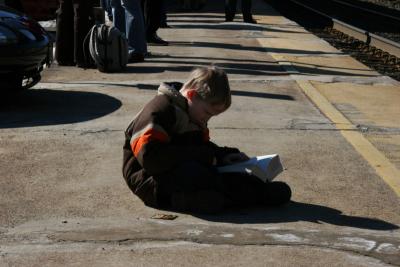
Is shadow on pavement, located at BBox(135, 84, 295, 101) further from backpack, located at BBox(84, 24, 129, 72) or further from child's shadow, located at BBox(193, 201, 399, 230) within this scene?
child's shadow, located at BBox(193, 201, 399, 230)

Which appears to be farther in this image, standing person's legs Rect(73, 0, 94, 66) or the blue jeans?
the blue jeans

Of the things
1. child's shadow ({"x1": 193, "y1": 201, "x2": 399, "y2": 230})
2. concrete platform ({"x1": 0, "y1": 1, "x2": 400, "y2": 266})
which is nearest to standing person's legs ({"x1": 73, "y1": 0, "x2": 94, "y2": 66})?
concrete platform ({"x1": 0, "y1": 1, "x2": 400, "y2": 266})

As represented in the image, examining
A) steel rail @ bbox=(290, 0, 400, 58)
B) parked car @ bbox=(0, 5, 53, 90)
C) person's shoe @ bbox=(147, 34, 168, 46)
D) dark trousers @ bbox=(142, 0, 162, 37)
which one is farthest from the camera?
steel rail @ bbox=(290, 0, 400, 58)

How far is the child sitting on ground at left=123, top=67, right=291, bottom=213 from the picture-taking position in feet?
14.9

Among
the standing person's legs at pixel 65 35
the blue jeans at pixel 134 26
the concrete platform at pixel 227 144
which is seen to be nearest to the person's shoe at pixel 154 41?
the blue jeans at pixel 134 26

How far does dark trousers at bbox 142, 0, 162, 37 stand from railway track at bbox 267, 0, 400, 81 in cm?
322

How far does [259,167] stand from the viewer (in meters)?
4.72

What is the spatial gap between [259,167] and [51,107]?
351 centimetres

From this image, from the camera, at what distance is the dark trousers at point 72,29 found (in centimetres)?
1054

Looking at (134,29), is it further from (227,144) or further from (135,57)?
(227,144)

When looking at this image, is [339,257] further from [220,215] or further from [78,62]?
[78,62]

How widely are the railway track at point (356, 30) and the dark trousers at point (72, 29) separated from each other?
13.5ft

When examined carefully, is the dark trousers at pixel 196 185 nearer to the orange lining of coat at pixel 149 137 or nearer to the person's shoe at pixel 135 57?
the orange lining of coat at pixel 149 137

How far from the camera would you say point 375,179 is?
5.43 m
